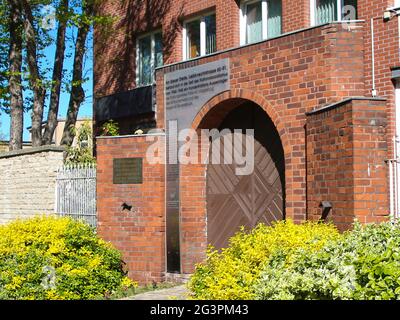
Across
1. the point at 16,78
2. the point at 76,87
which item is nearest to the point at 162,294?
the point at 76,87

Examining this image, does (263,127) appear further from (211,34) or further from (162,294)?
(211,34)

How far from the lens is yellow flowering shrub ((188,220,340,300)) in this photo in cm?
673

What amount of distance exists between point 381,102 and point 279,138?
259 cm

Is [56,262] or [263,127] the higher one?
[263,127]

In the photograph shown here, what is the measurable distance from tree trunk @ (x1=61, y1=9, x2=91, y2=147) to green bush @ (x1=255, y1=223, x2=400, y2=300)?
45.6 feet

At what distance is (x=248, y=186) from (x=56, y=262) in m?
3.55

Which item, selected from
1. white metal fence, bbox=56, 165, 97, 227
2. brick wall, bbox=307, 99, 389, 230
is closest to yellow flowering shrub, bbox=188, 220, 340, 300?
brick wall, bbox=307, 99, 389, 230

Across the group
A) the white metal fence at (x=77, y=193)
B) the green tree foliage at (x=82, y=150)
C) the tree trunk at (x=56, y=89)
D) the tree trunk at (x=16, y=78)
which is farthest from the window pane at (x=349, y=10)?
the tree trunk at (x=16, y=78)

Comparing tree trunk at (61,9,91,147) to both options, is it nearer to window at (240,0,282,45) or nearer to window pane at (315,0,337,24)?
window at (240,0,282,45)

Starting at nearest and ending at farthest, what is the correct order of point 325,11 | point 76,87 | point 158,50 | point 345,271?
1. point 345,271
2. point 325,11
3. point 158,50
4. point 76,87

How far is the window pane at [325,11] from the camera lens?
40.0 feet

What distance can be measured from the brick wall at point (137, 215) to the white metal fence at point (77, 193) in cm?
133

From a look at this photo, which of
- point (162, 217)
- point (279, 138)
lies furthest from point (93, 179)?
point (279, 138)

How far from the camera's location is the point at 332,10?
12.2 metres
